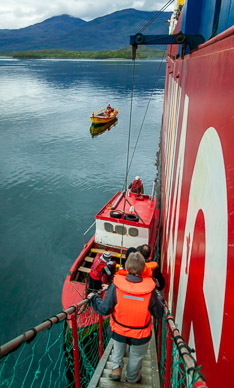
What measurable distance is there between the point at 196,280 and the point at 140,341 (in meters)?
0.95

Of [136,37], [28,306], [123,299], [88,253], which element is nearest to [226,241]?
[123,299]

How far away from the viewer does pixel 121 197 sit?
10.8m

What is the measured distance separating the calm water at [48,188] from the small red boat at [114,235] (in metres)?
2.06

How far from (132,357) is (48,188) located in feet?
56.3

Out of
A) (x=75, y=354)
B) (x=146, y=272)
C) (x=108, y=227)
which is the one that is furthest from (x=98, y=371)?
(x=108, y=227)

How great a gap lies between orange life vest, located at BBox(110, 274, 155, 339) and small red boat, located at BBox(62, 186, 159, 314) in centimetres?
585

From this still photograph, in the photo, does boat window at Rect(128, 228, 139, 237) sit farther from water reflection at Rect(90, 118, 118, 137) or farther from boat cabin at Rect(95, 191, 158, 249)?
water reflection at Rect(90, 118, 118, 137)

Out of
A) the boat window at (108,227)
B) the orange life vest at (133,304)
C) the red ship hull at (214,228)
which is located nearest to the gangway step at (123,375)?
the red ship hull at (214,228)

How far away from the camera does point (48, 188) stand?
776 inches

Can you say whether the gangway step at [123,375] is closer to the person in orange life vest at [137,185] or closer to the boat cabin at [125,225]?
the boat cabin at [125,225]

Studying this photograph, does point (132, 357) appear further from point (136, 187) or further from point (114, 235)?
point (136, 187)

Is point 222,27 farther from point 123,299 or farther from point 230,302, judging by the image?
point 123,299

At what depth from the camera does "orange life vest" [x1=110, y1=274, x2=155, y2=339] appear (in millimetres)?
2914

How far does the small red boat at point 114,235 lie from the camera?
29.9ft
